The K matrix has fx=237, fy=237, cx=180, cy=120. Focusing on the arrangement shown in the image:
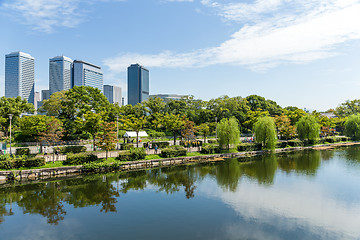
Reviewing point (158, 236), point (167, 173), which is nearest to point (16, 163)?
point (167, 173)

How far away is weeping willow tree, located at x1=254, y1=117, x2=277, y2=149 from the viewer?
44.1 meters

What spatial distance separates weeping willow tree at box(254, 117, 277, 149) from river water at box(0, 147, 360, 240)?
1604 centimetres

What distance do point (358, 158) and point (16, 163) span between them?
47.8 meters

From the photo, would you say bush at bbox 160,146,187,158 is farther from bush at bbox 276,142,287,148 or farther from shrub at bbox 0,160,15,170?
bush at bbox 276,142,287,148

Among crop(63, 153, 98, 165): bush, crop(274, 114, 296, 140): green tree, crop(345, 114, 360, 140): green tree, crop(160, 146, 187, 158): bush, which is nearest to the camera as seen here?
crop(63, 153, 98, 165): bush

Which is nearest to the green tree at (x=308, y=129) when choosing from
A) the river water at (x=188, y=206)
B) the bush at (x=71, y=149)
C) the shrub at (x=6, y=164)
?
the river water at (x=188, y=206)

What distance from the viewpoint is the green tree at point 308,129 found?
52.8m

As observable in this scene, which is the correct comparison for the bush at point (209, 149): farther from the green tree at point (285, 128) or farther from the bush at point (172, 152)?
the green tree at point (285, 128)

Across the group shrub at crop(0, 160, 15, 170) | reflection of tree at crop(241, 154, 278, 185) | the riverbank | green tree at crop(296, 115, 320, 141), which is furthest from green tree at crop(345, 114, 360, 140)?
shrub at crop(0, 160, 15, 170)

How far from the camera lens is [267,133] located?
44.2 metres

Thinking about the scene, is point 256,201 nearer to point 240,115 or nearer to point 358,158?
point 358,158

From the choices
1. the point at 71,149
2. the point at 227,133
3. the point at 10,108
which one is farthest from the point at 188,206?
the point at 10,108

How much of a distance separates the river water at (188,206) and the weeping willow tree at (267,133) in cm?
1604

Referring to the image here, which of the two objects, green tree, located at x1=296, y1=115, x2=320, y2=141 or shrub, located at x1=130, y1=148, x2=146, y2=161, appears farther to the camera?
green tree, located at x1=296, y1=115, x2=320, y2=141
